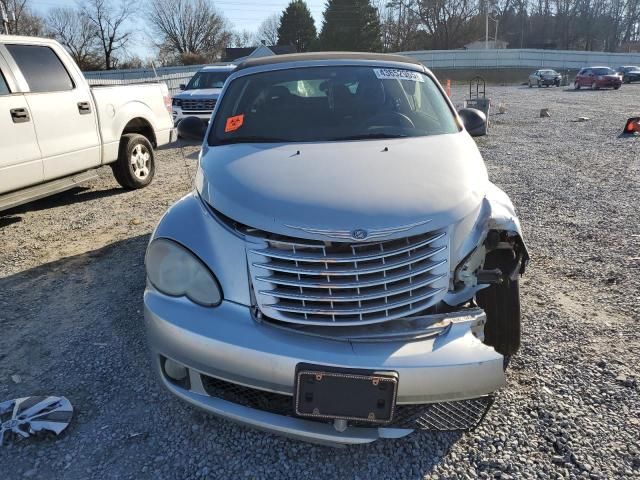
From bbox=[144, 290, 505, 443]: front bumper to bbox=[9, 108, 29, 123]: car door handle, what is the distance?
4206 millimetres

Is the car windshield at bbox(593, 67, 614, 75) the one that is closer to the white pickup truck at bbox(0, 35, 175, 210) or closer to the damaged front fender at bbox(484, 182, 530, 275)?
the white pickup truck at bbox(0, 35, 175, 210)

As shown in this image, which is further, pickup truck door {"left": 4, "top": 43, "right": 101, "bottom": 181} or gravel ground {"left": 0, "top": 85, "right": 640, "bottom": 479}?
pickup truck door {"left": 4, "top": 43, "right": 101, "bottom": 181}

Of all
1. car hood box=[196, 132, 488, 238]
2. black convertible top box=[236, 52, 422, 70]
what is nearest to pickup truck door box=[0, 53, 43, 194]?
black convertible top box=[236, 52, 422, 70]

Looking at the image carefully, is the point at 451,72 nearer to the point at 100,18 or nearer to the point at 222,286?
the point at 100,18

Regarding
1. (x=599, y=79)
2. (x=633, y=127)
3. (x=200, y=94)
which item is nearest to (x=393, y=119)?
(x=200, y=94)

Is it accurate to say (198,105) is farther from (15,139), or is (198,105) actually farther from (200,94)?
(15,139)

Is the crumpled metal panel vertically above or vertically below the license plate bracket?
below

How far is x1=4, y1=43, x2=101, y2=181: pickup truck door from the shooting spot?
17.8 feet

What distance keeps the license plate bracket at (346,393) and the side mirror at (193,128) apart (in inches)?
106

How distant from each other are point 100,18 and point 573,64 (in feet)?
184

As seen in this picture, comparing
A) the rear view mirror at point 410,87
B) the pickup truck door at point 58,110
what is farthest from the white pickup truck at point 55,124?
the rear view mirror at point 410,87

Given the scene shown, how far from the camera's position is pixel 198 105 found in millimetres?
11805

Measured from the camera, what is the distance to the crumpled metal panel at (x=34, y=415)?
7.80 ft

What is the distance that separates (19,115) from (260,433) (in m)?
4.58
